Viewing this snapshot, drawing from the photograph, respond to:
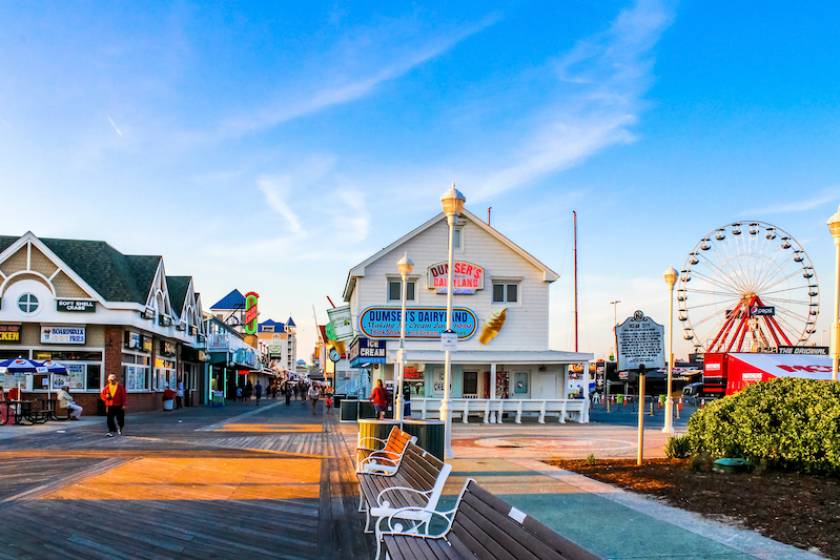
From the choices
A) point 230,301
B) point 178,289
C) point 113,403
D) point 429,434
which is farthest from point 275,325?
point 429,434

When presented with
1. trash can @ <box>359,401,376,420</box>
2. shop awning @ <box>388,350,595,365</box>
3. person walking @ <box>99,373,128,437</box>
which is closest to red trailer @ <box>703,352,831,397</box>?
shop awning @ <box>388,350,595,365</box>

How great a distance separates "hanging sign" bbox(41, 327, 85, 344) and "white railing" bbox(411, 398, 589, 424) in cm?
1395

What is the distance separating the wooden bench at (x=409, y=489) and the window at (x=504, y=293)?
85.3ft

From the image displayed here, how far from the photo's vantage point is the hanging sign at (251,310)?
73.1 m

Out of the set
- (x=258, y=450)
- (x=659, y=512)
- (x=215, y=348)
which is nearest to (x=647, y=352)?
(x=659, y=512)

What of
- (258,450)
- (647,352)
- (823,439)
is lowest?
(258,450)

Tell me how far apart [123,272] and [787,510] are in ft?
102

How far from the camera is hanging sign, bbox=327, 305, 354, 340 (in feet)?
105

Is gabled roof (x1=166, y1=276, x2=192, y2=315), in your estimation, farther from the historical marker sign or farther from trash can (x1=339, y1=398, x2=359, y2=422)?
the historical marker sign

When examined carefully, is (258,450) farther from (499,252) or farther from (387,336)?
(499,252)

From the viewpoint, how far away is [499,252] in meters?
34.6

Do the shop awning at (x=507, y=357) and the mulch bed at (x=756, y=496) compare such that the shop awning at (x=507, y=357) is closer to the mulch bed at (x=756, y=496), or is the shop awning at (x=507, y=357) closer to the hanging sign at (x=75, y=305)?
the hanging sign at (x=75, y=305)

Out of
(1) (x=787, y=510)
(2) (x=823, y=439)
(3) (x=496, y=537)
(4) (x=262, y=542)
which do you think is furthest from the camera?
(2) (x=823, y=439)

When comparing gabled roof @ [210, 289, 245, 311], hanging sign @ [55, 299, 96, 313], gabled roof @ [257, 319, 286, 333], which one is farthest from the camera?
gabled roof @ [257, 319, 286, 333]
